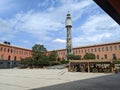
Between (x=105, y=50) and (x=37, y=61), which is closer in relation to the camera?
(x=37, y=61)

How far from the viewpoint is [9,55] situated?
66.6m

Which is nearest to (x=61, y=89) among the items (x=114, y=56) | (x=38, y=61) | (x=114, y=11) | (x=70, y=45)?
(x=114, y=11)

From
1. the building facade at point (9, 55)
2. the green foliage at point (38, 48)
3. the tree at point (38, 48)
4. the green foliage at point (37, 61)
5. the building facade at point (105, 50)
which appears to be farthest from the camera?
the tree at point (38, 48)

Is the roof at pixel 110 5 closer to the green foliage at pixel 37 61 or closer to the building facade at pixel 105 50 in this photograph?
the green foliage at pixel 37 61

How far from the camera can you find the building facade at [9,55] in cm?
6248

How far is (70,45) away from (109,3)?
66027 mm

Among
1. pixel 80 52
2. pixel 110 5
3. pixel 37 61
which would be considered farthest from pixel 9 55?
pixel 110 5

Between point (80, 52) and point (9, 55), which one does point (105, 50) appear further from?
point (9, 55)

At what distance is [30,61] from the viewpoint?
191 feet

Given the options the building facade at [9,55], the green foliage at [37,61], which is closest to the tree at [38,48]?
the green foliage at [37,61]

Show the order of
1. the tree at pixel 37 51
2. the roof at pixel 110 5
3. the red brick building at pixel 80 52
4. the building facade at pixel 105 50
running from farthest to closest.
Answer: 1. the red brick building at pixel 80 52
2. the building facade at pixel 105 50
3. the tree at pixel 37 51
4. the roof at pixel 110 5

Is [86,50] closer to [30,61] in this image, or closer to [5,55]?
[30,61]

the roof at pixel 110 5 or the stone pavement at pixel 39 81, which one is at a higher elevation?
the roof at pixel 110 5

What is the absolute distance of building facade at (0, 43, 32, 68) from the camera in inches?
2460
